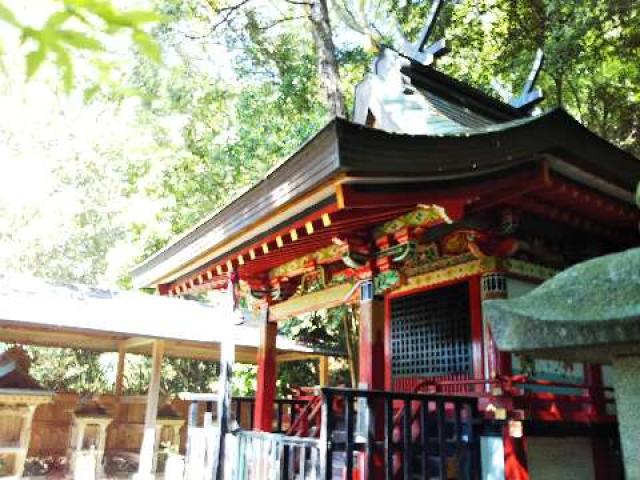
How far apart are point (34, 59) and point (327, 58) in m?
10.5

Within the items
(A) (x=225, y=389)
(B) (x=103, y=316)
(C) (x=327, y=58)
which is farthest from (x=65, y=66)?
(B) (x=103, y=316)

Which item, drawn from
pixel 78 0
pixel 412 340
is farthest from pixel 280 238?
pixel 78 0

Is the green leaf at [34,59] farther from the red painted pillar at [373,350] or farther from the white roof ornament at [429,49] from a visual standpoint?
the white roof ornament at [429,49]

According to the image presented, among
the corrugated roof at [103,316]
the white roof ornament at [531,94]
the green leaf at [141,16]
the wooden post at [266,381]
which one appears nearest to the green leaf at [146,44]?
the green leaf at [141,16]

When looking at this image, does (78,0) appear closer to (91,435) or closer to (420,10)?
(420,10)

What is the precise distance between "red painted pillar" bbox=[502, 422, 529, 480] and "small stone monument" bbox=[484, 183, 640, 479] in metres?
3.08

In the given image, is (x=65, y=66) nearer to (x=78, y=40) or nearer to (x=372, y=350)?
(x=78, y=40)

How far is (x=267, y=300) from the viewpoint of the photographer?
8.18m

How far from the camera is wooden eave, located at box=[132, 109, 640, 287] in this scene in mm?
3977

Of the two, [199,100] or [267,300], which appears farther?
[199,100]

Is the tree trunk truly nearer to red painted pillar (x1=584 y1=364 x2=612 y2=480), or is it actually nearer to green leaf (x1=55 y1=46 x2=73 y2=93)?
red painted pillar (x1=584 y1=364 x2=612 y2=480)

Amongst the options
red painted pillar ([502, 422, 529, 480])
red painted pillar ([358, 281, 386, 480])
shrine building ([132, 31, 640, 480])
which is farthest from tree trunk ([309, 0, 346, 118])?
red painted pillar ([502, 422, 529, 480])

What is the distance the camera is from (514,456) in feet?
16.6

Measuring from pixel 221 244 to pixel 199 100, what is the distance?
28.5 feet
